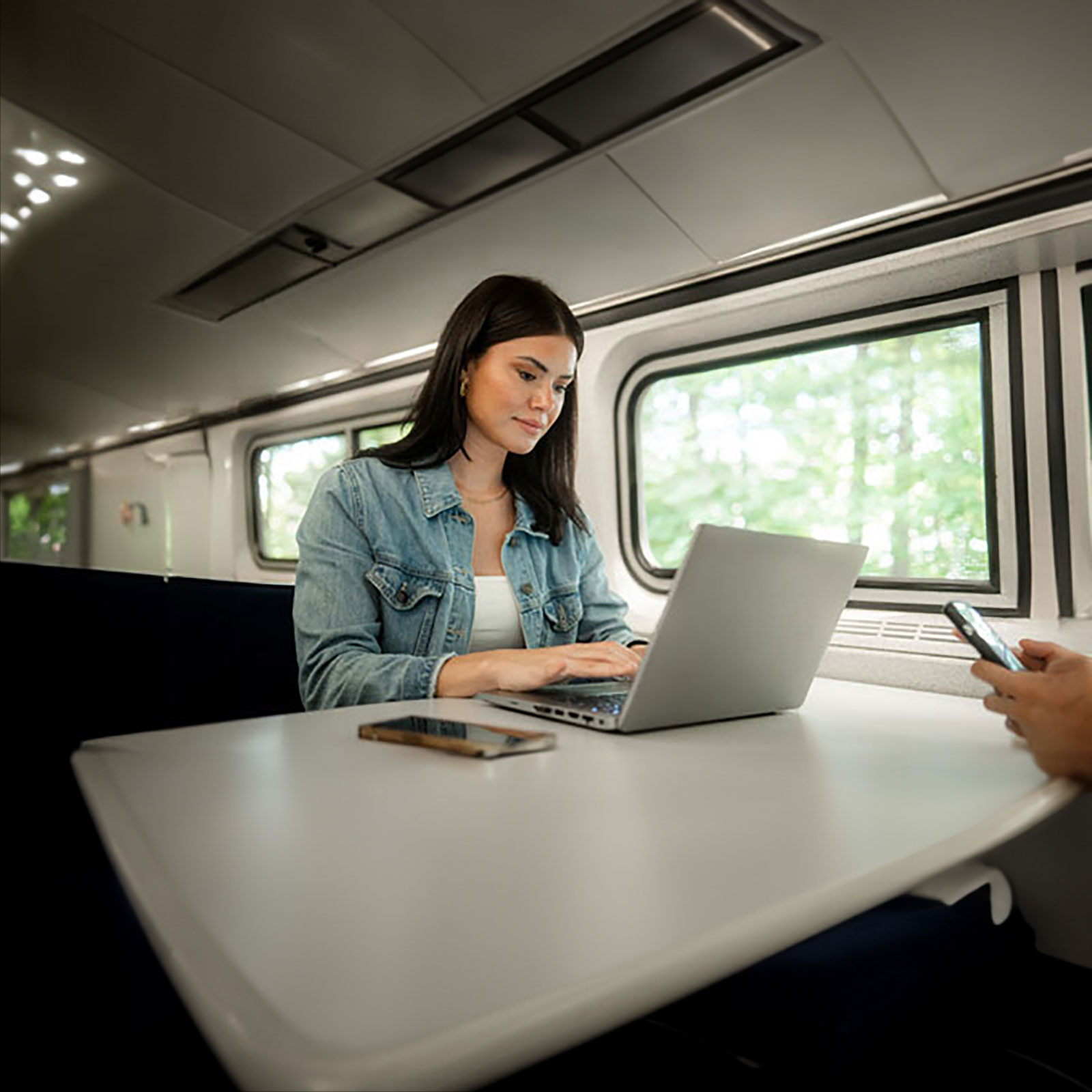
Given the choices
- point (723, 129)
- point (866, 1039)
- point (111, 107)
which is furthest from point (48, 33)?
point (866, 1039)

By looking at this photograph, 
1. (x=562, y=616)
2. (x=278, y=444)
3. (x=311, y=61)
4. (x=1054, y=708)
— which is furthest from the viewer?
(x=278, y=444)

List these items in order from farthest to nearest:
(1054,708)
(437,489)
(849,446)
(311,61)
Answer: (849,446)
(437,489)
(311,61)
(1054,708)

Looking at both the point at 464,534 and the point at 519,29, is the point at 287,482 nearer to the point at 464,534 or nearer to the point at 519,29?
the point at 464,534

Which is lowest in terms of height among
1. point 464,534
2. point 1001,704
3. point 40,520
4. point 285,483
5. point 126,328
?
point 1001,704

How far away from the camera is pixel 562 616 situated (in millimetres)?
1767

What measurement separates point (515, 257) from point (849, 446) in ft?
3.05

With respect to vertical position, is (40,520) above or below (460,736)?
above

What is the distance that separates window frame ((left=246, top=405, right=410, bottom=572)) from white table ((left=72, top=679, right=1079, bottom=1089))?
2.13 m

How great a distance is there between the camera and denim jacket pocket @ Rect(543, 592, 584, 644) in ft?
5.75

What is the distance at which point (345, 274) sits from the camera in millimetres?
2141

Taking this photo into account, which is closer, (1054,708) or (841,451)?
(1054,708)

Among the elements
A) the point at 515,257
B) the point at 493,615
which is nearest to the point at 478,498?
the point at 493,615

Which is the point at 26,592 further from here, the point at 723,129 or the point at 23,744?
the point at 723,129

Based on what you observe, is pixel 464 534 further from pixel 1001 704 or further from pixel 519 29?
pixel 1001 704
